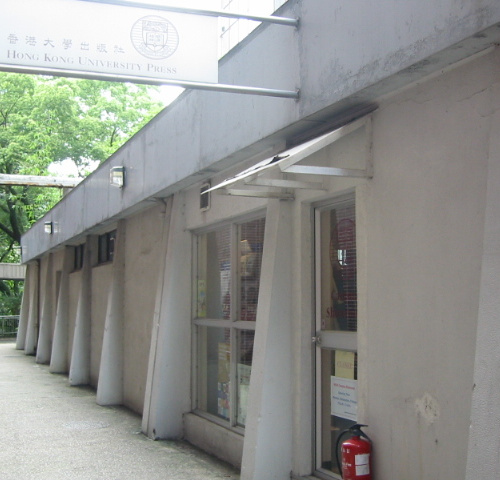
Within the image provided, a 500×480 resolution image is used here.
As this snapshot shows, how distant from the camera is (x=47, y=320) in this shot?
2098cm

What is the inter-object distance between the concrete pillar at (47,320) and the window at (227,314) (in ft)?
40.9

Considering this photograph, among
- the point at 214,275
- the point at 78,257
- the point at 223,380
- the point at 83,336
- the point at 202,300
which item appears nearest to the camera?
the point at 223,380

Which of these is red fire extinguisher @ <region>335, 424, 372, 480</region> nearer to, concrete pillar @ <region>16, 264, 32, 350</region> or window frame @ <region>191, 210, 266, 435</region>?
window frame @ <region>191, 210, 266, 435</region>

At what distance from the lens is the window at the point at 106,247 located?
14234mm

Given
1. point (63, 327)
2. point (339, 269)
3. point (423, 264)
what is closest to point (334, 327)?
point (339, 269)

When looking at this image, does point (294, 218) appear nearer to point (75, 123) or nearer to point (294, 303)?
point (294, 303)

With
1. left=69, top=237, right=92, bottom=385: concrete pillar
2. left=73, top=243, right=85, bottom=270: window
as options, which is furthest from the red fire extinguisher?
left=73, top=243, right=85, bottom=270: window

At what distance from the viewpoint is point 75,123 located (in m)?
33.2

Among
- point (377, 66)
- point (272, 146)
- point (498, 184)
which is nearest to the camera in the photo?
point (498, 184)

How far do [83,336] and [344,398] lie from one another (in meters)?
10.3

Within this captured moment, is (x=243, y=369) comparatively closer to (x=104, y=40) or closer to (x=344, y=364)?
(x=344, y=364)

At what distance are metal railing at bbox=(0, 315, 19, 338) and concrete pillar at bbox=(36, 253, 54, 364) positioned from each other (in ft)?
45.8

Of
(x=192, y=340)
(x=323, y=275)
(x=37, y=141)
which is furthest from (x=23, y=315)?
(x=323, y=275)

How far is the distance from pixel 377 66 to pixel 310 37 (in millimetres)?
1029
